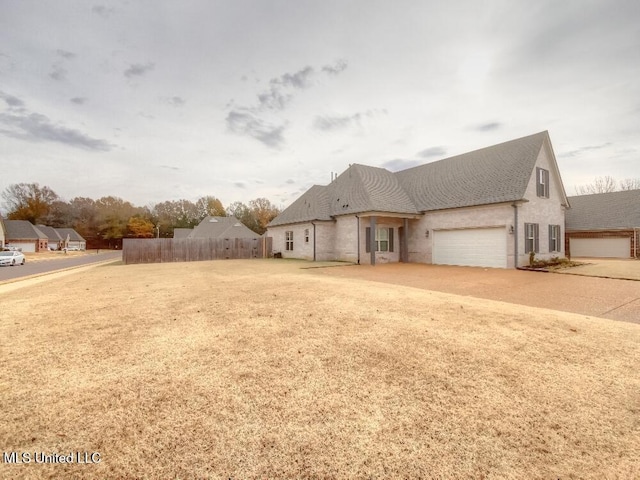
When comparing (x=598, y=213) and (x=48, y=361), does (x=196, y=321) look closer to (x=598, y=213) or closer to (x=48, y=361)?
(x=48, y=361)

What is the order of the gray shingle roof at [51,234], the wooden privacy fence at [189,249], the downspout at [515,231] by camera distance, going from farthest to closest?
the gray shingle roof at [51,234] < the wooden privacy fence at [189,249] < the downspout at [515,231]

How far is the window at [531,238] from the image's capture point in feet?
52.6

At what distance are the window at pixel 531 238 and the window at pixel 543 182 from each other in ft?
7.97

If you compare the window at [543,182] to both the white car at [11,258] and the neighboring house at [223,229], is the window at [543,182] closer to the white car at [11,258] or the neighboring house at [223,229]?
the neighboring house at [223,229]

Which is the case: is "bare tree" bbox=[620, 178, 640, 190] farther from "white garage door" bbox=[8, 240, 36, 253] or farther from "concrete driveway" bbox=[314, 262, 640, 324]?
"white garage door" bbox=[8, 240, 36, 253]

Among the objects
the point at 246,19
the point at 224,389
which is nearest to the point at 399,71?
the point at 246,19

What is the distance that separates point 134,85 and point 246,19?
21.1 feet

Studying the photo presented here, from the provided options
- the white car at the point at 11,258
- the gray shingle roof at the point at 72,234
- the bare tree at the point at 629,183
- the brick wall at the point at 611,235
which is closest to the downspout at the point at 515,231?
the brick wall at the point at 611,235

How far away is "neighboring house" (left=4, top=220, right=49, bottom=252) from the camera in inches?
1892

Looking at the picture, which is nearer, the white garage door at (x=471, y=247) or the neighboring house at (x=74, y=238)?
the white garage door at (x=471, y=247)

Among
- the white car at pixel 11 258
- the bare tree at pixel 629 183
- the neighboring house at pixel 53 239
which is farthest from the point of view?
the neighboring house at pixel 53 239

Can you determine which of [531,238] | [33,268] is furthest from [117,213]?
[531,238]

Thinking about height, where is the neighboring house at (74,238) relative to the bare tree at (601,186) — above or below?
below

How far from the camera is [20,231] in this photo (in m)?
49.2
